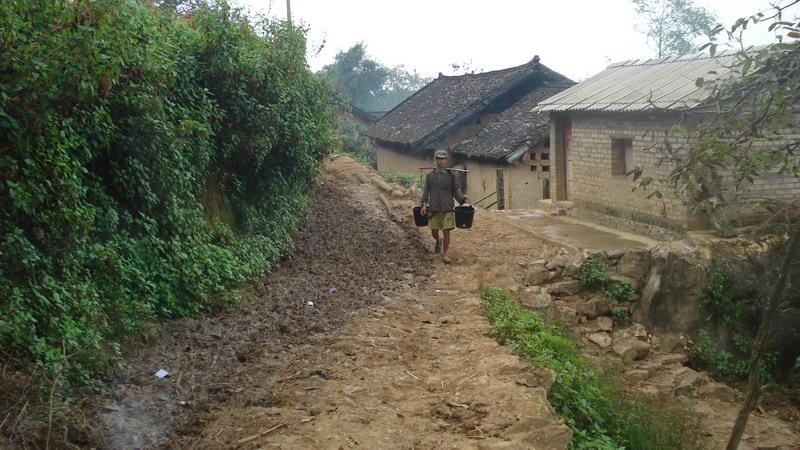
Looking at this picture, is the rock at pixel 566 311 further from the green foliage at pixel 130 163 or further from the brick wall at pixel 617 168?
the green foliage at pixel 130 163

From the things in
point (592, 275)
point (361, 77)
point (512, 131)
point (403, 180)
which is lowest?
point (592, 275)

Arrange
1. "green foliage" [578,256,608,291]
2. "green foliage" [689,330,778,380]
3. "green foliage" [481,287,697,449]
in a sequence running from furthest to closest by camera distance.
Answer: "green foliage" [578,256,608,291]
"green foliage" [689,330,778,380]
"green foliage" [481,287,697,449]

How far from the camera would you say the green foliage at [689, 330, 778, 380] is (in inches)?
424

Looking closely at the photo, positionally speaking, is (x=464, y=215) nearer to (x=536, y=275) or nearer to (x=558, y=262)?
(x=536, y=275)

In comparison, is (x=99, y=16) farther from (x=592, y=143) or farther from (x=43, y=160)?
(x=592, y=143)

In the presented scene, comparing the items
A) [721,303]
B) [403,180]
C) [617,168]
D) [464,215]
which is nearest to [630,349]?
[721,303]

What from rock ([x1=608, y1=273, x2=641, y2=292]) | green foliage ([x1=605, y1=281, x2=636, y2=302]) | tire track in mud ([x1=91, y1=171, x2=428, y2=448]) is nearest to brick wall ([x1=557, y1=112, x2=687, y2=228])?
rock ([x1=608, y1=273, x2=641, y2=292])

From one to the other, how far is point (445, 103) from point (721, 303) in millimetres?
17106

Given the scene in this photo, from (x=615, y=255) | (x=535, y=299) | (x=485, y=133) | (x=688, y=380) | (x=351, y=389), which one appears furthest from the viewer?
(x=485, y=133)

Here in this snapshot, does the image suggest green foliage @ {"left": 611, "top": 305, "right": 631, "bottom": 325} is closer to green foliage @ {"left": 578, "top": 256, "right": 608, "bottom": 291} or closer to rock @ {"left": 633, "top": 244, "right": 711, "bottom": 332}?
rock @ {"left": 633, "top": 244, "right": 711, "bottom": 332}

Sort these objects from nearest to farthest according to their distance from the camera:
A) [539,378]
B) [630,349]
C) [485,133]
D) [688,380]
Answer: [539,378] → [688,380] → [630,349] → [485,133]

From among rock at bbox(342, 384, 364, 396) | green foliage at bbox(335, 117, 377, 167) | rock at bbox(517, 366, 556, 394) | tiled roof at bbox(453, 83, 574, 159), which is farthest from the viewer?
green foliage at bbox(335, 117, 377, 167)

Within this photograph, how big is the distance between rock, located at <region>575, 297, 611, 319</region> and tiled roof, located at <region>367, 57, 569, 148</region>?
13975 millimetres

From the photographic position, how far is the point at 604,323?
35.9 ft
